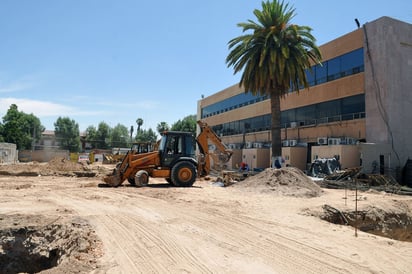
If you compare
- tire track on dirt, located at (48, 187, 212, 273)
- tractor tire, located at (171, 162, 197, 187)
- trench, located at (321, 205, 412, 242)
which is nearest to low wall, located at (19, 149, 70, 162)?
tractor tire, located at (171, 162, 197, 187)

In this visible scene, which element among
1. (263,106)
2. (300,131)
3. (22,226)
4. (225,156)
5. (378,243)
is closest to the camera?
(378,243)

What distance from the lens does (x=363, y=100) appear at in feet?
82.7

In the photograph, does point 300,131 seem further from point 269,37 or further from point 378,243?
point 378,243

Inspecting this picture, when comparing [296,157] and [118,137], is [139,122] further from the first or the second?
[296,157]

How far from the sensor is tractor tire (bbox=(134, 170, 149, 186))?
17.3m

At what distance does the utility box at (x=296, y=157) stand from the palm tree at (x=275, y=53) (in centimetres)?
457

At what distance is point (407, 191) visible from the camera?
1855cm

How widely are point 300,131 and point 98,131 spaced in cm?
7352

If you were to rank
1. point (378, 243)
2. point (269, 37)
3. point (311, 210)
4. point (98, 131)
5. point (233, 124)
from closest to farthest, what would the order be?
point (378, 243) → point (311, 210) → point (269, 37) → point (233, 124) → point (98, 131)

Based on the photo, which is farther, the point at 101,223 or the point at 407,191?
the point at 407,191

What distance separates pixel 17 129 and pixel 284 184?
7269cm

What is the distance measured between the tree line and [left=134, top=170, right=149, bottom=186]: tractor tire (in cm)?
5196

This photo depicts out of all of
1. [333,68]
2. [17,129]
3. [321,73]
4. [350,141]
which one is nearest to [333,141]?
[350,141]

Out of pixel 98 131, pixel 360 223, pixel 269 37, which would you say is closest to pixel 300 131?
pixel 269 37
